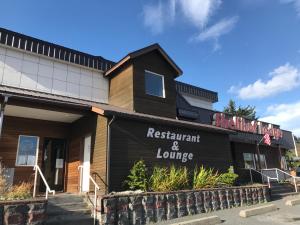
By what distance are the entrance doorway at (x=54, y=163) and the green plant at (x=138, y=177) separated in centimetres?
420

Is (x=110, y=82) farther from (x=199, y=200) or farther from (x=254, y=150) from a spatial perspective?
(x=254, y=150)

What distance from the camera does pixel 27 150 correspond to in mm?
13055

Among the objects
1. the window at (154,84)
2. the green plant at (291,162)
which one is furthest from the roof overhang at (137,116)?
the green plant at (291,162)

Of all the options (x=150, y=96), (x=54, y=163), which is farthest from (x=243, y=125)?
(x=54, y=163)

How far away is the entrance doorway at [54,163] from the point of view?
44.3 ft

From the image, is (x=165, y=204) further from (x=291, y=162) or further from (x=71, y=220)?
(x=291, y=162)

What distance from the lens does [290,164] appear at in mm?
29312

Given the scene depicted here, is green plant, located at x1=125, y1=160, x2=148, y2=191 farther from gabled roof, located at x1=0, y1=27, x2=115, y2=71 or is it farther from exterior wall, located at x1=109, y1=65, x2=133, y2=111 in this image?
gabled roof, located at x1=0, y1=27, x2=115, y2=71

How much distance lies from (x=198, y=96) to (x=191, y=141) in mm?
10768

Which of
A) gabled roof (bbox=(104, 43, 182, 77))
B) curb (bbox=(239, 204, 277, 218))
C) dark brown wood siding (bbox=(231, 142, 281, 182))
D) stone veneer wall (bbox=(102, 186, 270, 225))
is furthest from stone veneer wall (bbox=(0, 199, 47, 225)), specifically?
dark brown wood siding (bbox=(231, 142, 281, 182))

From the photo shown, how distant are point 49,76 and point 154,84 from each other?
5609 mm

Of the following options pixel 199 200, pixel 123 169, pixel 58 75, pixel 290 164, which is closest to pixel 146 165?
pixel 123 169

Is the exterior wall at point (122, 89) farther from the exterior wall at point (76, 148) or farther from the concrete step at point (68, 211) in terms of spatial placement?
the concrete step at point (68, 211)

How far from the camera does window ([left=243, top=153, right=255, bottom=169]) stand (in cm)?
2225
